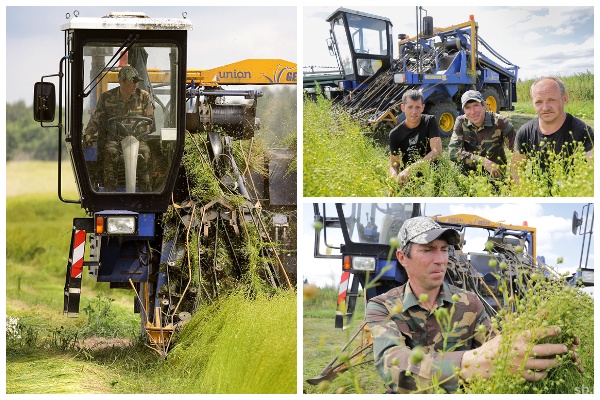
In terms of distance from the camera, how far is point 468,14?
677 cm

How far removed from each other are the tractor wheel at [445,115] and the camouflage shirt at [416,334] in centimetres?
119

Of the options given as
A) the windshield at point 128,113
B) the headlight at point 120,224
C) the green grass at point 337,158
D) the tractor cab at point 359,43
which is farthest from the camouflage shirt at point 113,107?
the tractor cab at point 359,43

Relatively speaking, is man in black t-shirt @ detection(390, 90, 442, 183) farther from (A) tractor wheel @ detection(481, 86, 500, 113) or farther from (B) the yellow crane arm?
(B) the yellow crane arm

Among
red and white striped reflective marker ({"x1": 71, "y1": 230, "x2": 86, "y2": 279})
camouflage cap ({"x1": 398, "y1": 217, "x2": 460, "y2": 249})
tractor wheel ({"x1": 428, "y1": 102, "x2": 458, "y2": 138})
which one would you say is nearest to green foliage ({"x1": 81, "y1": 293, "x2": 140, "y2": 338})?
red and white striped reflective marker ({"x1": 71, "y1": 230, "x2": 86, "y2": 279})

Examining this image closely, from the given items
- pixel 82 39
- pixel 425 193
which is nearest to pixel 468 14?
pixel 425 193

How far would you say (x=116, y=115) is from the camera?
700cm

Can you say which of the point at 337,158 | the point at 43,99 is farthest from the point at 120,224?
the point at 337,158

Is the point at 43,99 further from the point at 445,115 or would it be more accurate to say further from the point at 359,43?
the point at 445,115

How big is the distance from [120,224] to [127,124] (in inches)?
28.7

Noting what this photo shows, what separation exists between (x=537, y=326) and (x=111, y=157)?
→ 3250 millimetres

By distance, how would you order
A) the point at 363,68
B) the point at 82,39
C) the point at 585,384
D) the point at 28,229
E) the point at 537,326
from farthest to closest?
the point at 28,229, the point at 363,68, the point at 82,39, the point at 585,384, the point at 537,326

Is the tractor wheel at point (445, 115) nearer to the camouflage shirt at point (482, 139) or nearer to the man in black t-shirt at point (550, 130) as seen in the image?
the camouflage shirt at point (482, 139)

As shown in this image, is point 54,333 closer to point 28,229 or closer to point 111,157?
point 111,157

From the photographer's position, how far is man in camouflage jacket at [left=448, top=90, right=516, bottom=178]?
679 centimetres
